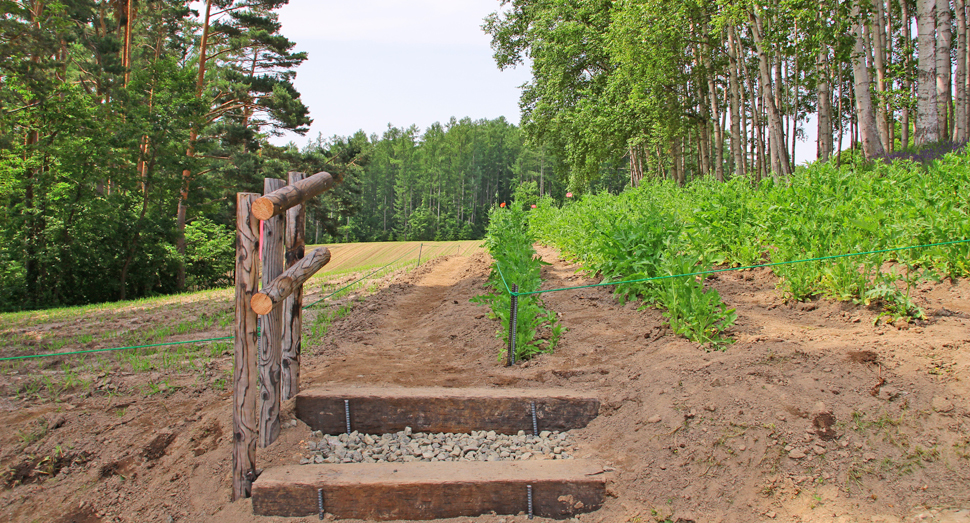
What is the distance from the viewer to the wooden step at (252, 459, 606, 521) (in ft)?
10.3

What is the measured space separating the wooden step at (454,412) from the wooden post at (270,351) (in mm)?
369

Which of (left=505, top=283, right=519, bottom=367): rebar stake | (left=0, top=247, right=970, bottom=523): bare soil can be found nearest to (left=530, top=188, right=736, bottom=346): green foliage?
(left=0, top=247, right=970, bottom=523): bare soil

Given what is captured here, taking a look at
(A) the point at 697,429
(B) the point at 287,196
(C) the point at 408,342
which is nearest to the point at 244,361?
(B) the point at 287,196

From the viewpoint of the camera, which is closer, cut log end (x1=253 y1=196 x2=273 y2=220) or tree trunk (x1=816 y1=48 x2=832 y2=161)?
cut log end (x1=253 y1=196 x2=273 y2=220)

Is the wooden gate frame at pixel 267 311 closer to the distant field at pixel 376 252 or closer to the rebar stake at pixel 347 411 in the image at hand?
the rebar stake at pixel 347 411

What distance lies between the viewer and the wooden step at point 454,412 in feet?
13.1

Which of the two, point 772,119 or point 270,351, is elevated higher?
point 772,119

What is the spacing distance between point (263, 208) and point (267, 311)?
0.63 metres

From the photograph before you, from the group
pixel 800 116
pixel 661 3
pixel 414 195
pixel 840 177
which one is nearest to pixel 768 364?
pixel 840 177

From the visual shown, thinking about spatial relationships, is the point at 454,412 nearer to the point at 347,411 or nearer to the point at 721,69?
the point at 347,411

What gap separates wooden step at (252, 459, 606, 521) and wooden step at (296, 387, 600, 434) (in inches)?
30.8

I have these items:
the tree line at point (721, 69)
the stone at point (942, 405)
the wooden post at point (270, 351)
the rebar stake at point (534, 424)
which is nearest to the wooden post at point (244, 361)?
the wooden post at point (270, 351)

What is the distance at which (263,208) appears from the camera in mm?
3311

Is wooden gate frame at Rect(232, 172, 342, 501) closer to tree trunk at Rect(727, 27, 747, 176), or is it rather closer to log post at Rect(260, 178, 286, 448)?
log post at Rect(260, 178, 286, 448)
